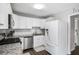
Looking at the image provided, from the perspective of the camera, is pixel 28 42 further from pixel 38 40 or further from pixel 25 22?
pixel 25 22

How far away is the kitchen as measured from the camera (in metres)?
1.21

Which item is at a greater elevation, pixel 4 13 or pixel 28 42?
pixel 4 13

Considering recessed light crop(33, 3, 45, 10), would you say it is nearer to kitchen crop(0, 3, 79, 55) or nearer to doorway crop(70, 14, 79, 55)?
kitchen crop(0, 3, 79, 55)

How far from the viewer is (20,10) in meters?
1.22

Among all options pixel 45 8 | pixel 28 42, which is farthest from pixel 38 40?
pixel 45 8

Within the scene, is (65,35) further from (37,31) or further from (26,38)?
(26,38)

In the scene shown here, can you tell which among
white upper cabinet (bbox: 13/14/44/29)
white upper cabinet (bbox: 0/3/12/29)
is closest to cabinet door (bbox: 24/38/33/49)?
white upper cabinet (bbox: 13/14/44/29)

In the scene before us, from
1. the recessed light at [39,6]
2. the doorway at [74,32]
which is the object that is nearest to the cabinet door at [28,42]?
the recessed light at [39,6]

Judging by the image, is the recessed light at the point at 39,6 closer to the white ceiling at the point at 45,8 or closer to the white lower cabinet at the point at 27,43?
the white ceiling at the point at 45,8

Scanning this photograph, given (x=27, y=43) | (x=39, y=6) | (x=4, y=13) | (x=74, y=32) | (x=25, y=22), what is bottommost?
(x=27, y=43)

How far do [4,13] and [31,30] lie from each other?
60 centimetres

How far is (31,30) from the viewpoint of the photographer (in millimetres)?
1264
